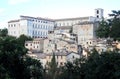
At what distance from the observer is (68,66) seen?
101 feet

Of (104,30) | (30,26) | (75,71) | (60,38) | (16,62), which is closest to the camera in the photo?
(16,62)

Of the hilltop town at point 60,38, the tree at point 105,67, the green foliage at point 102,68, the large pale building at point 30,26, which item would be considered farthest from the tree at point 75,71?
the large pale building at point 30,26

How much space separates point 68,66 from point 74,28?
68.5 meters

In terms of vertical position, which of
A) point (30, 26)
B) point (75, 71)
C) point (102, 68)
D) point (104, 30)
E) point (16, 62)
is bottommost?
point (75, 71)

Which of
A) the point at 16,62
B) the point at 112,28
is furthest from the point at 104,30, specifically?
the point at 16,62

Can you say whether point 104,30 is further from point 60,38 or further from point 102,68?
point 60,38

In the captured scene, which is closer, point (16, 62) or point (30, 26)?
point (16, 62)

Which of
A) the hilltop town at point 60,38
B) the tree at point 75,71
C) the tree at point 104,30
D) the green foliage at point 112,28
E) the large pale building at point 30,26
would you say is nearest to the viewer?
the green foliage at point 112,28

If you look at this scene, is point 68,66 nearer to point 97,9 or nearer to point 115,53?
point 115,53

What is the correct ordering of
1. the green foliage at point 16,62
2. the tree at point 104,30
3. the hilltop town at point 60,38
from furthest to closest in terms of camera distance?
the hilltop town at point 60,38
the tree at point 104,30
the green foliage at point 16,62

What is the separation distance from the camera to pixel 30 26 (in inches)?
4213

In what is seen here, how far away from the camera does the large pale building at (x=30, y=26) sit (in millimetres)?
105375

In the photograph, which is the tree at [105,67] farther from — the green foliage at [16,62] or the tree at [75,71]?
the green foliage at [16,62]

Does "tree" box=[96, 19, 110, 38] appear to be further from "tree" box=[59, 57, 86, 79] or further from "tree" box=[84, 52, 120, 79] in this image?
"tree" box=[59, 57, 86, 79]
